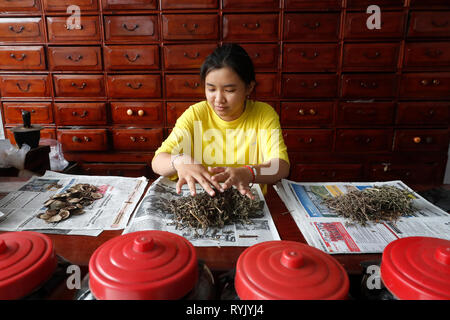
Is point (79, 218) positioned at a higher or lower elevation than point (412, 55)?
lower

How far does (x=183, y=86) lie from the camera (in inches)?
95.7

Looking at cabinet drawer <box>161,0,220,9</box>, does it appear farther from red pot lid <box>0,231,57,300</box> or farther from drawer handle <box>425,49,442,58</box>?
red pot lid <box>0,231,57,300</box>

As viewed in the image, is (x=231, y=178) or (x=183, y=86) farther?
(x=183, y=86)

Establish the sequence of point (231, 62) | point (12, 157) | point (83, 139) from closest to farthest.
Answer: point (231, 62), point (12, 157), point (83, 139)

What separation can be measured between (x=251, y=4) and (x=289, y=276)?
2.25m

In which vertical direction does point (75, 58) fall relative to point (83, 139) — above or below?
above

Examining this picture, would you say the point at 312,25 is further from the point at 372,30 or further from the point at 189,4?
the point at 189,4

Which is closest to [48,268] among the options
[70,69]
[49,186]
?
[49,186]

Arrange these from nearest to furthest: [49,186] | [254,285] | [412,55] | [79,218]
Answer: [254,285], [79,218], [49,186], [412,55]

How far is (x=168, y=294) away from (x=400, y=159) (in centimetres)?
269

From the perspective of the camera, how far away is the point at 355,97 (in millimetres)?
2447

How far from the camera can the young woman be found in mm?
1010

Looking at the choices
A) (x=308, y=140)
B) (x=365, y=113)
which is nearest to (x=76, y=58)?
(x=308, y=140)

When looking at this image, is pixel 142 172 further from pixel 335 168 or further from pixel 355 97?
pixel 355 97
